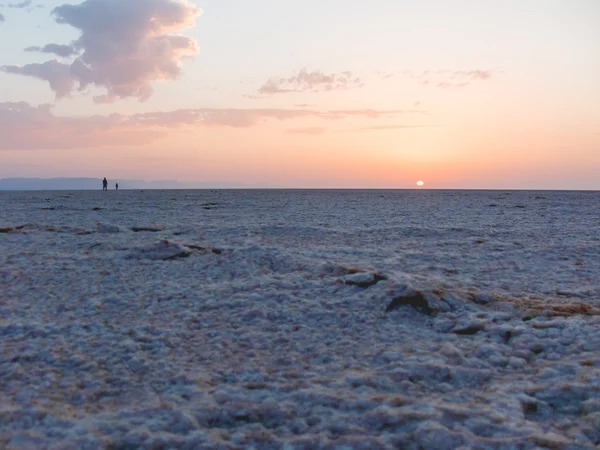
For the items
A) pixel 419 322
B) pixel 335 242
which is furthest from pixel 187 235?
pixel 419 322

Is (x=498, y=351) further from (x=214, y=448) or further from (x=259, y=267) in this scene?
(x=259, y=267)

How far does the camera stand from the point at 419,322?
549 cm

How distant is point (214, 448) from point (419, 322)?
9.77ft

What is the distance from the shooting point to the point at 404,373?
411cm

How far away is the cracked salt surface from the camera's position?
3.28 meters

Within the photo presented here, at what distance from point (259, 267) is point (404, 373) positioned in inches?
177

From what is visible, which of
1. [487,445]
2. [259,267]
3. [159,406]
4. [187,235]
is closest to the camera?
[487,445]

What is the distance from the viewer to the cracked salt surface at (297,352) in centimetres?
328

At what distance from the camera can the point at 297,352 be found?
4688mm

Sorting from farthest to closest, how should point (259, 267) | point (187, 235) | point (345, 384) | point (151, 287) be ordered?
point (187, 235) < point (259, 267) < point (151, 287) < point (345, 384)

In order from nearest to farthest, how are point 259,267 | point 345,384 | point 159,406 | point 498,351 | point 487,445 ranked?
point 487,445 → point 159,406 → point 345,384 → point 498,351 → point 259,267

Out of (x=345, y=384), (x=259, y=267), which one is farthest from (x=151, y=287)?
(x=345, y=384)

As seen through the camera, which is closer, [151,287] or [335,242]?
[151,287]

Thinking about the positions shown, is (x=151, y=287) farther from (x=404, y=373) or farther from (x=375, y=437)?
(x=375, y=437)
